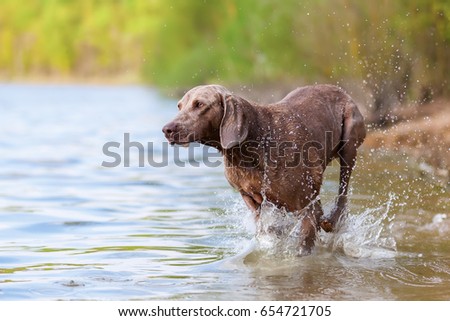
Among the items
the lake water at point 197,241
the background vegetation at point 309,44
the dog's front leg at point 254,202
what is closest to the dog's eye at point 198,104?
the dog's front leg at point 254,202

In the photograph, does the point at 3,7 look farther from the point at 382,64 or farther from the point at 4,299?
the point at 4,299

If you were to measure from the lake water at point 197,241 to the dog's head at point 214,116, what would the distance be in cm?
93

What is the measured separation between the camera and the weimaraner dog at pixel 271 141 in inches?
310

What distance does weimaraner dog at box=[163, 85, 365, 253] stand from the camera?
7.88m

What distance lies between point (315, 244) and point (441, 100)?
1073 centimetres

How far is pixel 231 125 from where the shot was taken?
7930 mm

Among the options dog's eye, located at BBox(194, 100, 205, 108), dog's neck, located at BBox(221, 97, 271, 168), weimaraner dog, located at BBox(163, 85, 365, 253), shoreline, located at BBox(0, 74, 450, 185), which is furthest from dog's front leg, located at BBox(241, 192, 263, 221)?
shoreline, located at BBox(0, 74, 450, 185)

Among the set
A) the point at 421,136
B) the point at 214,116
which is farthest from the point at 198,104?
the point at 421,136

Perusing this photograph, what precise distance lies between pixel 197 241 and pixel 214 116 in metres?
2.27

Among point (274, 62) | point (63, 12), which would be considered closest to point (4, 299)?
point (274, 62)

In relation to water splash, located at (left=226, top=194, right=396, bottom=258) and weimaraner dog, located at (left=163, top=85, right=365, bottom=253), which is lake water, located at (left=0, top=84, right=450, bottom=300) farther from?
weimaraner dog, located at (left=163, top=85, right=365, bottom=253)

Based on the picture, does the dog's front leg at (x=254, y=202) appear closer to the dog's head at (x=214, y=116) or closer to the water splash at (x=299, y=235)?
the water splash at (x=299, y=235)

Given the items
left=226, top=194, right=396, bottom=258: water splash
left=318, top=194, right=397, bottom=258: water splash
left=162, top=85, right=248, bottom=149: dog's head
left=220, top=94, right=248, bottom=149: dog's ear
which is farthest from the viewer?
left=318, top=194, right=397, bottom=258: water splash

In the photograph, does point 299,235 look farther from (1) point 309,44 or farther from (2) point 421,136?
(1) point 309,44
